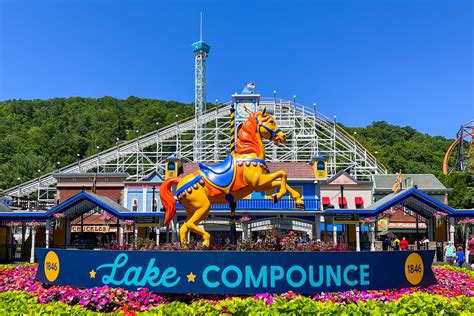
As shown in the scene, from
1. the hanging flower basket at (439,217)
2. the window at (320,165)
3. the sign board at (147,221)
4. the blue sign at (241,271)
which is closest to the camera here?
the blue sign at (241,271)

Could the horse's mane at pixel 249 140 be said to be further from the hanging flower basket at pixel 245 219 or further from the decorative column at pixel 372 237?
the hanging flower basket at pixel 245 219

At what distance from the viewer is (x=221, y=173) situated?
1305 centimetres

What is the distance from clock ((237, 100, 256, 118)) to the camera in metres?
39.3

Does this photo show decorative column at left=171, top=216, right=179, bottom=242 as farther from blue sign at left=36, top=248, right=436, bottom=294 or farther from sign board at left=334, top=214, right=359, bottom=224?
blue sign at left=36, top=248, right=436, bottom=294

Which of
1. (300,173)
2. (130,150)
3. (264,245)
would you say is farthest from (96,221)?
(264,245)

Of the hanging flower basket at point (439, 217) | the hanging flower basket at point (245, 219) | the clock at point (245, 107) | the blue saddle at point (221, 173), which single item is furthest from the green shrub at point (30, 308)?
the clock at point (245, 107)

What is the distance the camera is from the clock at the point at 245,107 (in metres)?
39.3

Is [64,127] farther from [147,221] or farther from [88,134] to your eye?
[147,221]

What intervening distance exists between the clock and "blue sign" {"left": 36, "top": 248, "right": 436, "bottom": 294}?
30.1 meters

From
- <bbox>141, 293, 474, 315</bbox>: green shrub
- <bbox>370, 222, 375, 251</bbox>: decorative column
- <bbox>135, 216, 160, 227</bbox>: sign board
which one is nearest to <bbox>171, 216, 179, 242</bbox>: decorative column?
<bbox>135, 216, 160, 227</bbox>: sign board

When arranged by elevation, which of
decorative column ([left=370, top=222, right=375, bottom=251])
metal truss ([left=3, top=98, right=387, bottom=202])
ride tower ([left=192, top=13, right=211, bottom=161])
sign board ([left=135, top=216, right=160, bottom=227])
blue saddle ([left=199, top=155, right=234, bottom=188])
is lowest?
decorative column ([left=370, top=222, right=375, bottom=251])

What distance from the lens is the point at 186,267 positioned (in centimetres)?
929

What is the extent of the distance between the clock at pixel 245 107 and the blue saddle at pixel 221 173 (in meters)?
26.4

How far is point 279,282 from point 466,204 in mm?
36123
